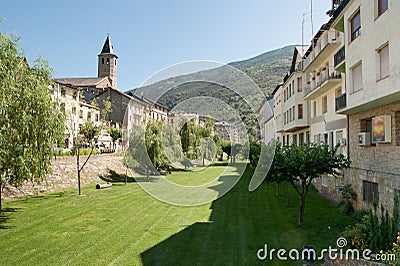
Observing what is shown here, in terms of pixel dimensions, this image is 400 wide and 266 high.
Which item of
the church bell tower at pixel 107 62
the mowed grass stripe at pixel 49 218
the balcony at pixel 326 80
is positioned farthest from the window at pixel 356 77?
the church bell tower at pixel 107 62

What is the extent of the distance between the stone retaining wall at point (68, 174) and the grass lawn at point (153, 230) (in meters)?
1.01

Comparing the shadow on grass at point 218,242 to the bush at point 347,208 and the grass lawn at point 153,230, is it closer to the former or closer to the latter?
the grass lawn at point 153,230

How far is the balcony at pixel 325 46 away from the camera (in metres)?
17.1

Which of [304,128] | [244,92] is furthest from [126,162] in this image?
[244,92]

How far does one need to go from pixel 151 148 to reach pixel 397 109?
19.0 m

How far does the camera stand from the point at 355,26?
1259 cm

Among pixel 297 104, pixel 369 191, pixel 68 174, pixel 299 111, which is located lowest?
pixel 68 174

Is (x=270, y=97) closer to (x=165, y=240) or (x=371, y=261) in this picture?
(x=165, y=240)

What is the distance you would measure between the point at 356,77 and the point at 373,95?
2.19 m

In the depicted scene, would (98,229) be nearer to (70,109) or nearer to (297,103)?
(70,109)

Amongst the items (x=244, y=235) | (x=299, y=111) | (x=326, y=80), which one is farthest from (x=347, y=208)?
(x=299, y=111)

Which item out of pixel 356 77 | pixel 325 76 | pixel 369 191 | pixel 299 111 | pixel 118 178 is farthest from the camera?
pixel 118 178

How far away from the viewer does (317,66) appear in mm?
21078

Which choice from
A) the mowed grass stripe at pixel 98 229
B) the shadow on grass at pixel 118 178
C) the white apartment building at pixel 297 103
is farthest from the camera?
the shadow on grass at pixel 118 178
